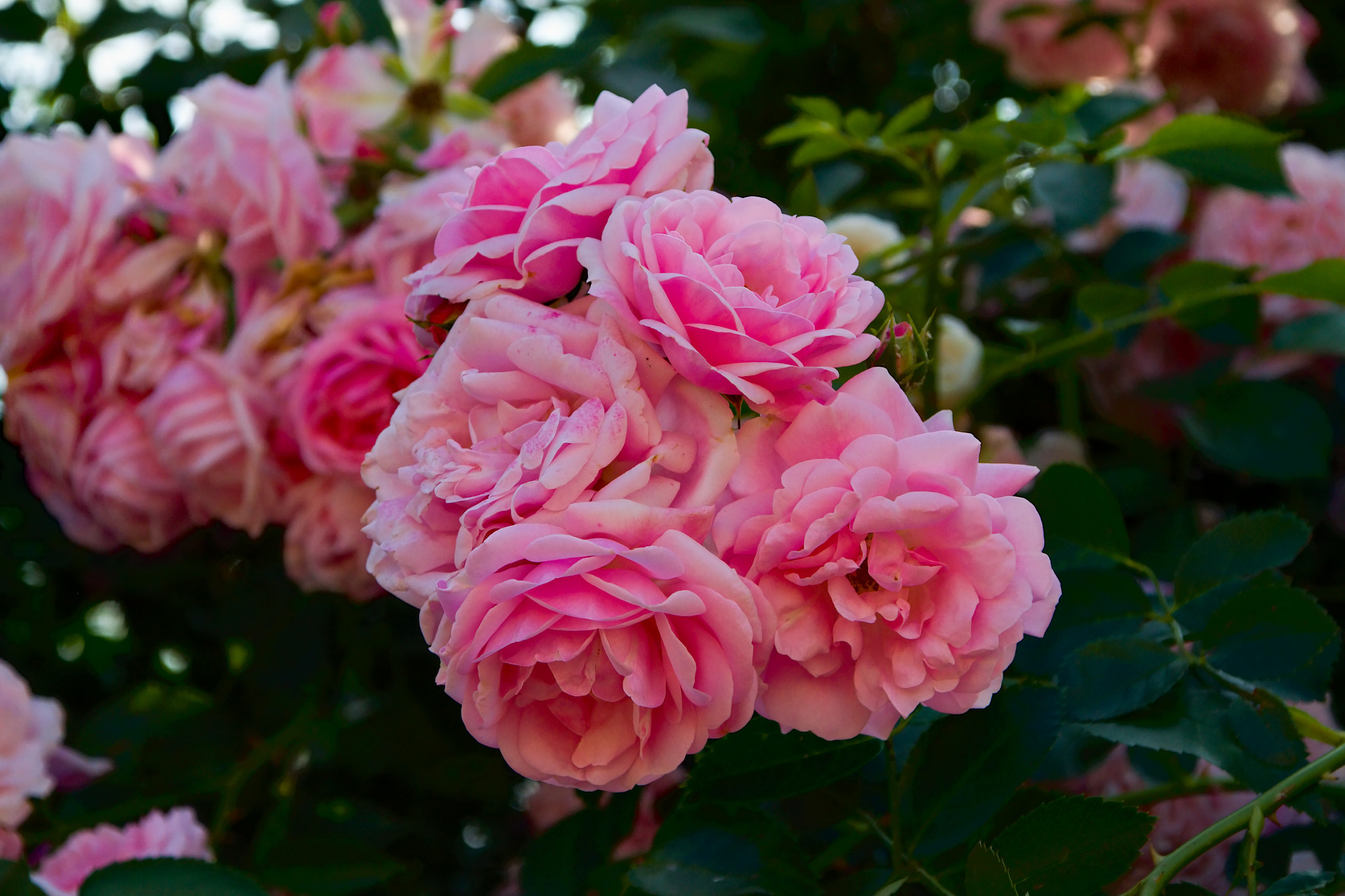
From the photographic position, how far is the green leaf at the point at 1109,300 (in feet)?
2.09

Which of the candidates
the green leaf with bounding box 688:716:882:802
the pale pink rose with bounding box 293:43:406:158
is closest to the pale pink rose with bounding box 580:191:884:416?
the green leaf with bounding box 688:716:882:802

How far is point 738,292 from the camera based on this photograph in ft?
1.15

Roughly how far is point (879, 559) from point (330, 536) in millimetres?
417

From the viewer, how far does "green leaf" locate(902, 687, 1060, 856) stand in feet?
1.39

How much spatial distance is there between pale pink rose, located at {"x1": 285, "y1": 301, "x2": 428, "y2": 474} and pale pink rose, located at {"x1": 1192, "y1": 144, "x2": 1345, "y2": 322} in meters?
0.63

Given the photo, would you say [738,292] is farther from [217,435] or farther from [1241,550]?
[217,435]

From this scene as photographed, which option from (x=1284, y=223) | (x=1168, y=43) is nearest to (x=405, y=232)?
(x=1284, y=223)

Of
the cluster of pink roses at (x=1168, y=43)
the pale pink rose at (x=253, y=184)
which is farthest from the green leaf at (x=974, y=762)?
the cluster of pink roses at (x=1168, y=43)

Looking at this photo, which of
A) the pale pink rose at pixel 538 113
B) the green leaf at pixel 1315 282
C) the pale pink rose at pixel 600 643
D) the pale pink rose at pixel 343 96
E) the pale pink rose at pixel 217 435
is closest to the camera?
the pale pink rose at pixel 600 643

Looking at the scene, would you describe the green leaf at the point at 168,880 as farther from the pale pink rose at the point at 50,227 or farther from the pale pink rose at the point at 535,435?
the pale pink rose at the point at 50,227

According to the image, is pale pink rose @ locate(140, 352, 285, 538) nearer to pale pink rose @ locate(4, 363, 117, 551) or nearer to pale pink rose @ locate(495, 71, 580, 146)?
pale pink rose @ locate(4, 363, 117, 551)

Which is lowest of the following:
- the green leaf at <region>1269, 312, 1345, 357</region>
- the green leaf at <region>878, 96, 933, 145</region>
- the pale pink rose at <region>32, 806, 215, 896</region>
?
the pale pink rose at <region>32, 806, 215, 896</region>

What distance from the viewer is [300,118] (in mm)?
778

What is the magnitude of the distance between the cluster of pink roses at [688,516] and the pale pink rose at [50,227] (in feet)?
1.51
